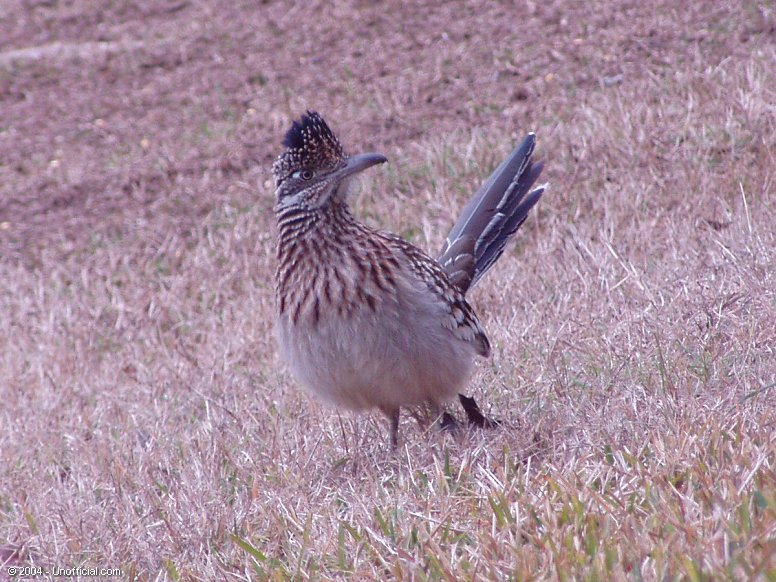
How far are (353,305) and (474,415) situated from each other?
80cm

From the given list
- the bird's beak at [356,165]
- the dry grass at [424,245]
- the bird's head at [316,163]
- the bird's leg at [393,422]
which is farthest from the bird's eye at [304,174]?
the dry grass at [424,245]

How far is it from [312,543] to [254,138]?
6961mm

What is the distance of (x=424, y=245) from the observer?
8.38 meters

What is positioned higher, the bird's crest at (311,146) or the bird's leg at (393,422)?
the bird's crest at (311,146)

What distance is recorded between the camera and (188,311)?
8.66 metres

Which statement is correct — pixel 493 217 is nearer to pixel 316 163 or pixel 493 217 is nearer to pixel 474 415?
pixel 316 163

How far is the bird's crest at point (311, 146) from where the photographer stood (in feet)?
18.2

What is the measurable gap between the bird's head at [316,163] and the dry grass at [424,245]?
47.3 inches

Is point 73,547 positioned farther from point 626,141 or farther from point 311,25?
point 311,25

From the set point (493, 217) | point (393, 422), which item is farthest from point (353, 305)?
point (493, 217)

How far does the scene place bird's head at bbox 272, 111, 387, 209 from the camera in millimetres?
5551

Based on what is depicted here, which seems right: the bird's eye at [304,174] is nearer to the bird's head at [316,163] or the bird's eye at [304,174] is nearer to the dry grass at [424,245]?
the bird's head at [316,163]

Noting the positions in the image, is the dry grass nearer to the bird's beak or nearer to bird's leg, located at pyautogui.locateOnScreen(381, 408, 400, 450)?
bird's leg, located at pyautogui.locateOnScreen(381, 408, 400, 450)

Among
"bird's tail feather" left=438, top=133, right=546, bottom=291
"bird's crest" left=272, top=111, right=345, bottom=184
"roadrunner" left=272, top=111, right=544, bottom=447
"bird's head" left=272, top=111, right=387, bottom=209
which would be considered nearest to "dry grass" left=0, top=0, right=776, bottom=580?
"roadrunner" left=272, top=111, right=544, bottom=447
